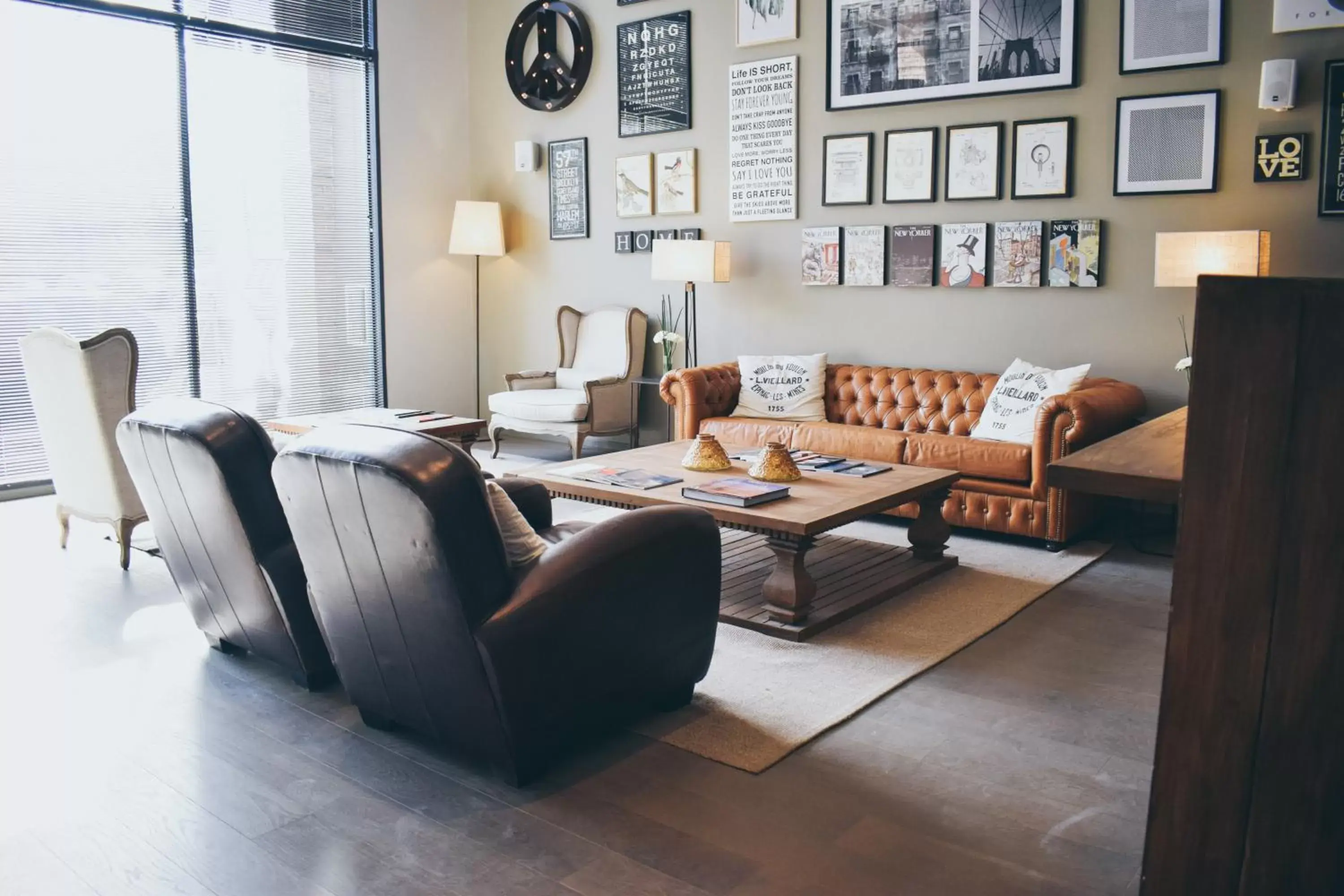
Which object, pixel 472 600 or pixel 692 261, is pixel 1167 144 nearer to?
pixel 692 261

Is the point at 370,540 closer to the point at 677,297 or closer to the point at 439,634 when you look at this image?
the point at 439,634

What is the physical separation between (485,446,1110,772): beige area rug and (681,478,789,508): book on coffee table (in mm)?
447

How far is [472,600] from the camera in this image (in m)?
2.32

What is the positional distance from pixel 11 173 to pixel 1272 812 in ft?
21.5

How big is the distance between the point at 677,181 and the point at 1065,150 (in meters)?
2.52

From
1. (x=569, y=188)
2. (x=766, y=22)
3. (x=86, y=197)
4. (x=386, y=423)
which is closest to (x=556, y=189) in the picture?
(x=569, y=188)

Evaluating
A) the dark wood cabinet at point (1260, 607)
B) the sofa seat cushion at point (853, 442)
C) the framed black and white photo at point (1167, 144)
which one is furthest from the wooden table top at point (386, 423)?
the dark wood cabinet at point (1260, 607)

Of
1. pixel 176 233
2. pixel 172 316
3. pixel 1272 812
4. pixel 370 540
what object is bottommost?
pixel 1272 812

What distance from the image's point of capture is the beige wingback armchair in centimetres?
678

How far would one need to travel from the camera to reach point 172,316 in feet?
21.8

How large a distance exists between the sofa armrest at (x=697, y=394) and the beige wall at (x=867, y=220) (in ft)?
1.98

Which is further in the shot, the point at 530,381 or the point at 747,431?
the point at 530,381

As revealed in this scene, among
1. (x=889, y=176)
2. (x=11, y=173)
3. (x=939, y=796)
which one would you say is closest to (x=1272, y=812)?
(x=939, y=796)

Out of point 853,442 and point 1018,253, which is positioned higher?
point 1018,253
